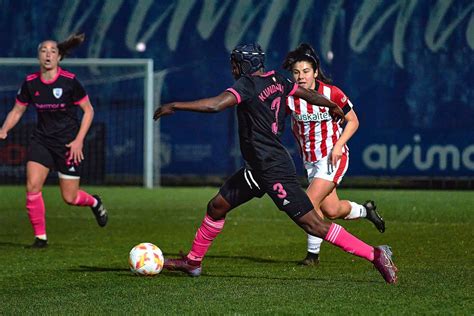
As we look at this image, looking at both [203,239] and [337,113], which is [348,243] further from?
[203,239]

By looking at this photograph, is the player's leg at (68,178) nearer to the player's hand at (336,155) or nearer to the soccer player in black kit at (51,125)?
the soccer player in black kit at (51,125)

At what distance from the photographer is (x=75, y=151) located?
12070 mm

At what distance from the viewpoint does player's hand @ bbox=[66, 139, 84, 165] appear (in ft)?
39.5

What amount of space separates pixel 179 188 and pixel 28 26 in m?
5.16

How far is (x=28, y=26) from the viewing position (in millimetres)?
24750

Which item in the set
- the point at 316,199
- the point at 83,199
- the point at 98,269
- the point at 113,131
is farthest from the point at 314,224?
the point at 113,131

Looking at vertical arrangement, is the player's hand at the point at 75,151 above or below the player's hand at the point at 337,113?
below

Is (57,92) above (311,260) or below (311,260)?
above

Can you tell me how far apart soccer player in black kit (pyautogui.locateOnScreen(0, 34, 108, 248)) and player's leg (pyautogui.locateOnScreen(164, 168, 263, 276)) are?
3.26 metres

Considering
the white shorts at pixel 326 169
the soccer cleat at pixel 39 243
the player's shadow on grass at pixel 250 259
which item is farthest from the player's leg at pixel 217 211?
the soccer cleat at pixel 39 243

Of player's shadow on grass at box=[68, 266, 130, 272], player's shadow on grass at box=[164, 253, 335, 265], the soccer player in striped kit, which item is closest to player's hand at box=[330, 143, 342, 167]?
the soccer player in striped kit

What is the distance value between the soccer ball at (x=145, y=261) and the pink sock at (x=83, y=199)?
363 centimetres

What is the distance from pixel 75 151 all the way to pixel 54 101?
1.90 feet

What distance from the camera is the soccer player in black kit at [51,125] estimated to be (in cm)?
1200
